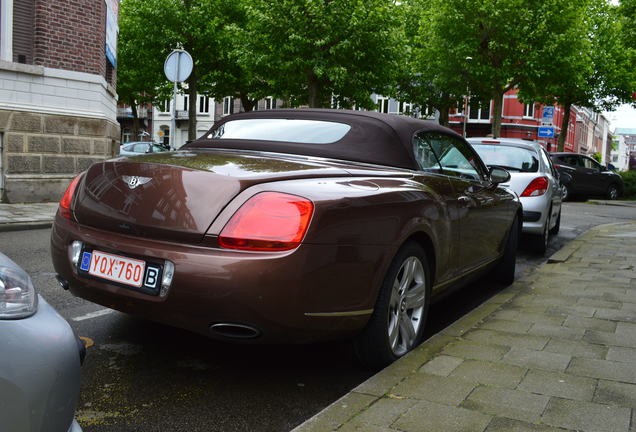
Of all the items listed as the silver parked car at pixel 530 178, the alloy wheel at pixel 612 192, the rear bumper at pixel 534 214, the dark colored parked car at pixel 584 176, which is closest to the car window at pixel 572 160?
the dark colored parked car at pixel 584 176

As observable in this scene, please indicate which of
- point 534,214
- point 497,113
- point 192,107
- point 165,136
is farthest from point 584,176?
point 165,136

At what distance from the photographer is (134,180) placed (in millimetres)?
3084

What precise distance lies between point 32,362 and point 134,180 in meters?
1.52

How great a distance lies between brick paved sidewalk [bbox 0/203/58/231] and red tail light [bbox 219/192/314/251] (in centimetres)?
684

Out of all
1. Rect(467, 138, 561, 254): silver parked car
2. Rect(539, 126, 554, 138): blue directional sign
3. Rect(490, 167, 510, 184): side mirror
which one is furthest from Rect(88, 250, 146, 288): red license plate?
Rect(539, 126, 554, 138): blue directional sign

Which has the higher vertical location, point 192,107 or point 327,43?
point 327,43

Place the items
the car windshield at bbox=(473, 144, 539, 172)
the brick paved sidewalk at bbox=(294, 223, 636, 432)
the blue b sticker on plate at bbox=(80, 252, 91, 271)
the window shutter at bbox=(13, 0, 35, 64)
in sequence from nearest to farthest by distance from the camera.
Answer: the brick paved sidewalk at bbox=(294, 223, 636, 432) < the blue b sticker on plate at bbox=(80, 252, 91, 271) < the car windshield at bbox=(473, 144, 539, 172) < the window shutter at bbox=(13, 0, 35, 64)

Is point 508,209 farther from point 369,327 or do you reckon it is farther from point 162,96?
point 162,96

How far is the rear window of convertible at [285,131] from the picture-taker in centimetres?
408

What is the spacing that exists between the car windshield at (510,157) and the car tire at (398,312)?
5.10m

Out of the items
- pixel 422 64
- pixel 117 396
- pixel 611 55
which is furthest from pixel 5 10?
pixel 611 55

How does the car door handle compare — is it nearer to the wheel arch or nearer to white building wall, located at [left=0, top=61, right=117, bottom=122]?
the wheel arch

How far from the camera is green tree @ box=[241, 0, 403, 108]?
961 inches

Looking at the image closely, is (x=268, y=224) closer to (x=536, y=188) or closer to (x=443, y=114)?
(x=536, y=188)
